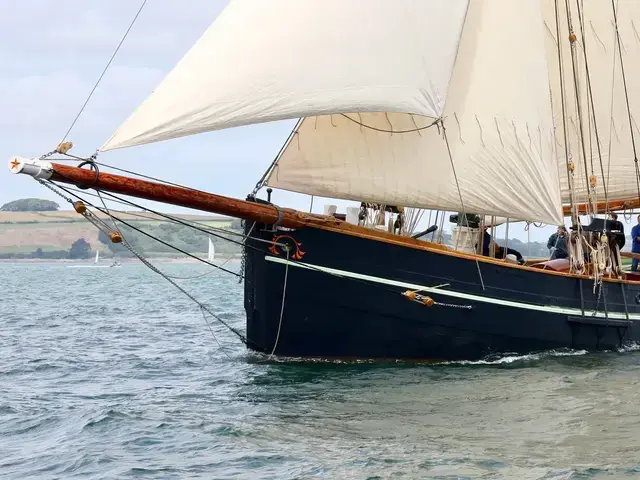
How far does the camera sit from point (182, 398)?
14.5 metres

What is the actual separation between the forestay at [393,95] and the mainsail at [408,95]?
0.07ft

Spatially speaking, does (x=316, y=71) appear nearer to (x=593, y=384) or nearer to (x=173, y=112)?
(x=173, y=112)

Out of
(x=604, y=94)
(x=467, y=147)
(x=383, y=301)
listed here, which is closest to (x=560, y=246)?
(x=604, y=94)

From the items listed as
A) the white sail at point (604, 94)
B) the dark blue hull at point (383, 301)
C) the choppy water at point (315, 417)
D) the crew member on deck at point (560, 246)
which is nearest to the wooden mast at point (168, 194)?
the dark blue hull at point (383, 301)

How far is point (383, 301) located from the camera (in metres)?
16.1

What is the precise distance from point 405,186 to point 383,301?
1709 mm

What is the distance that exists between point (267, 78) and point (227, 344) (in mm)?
9186

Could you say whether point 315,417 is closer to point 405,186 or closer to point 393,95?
point 393,95

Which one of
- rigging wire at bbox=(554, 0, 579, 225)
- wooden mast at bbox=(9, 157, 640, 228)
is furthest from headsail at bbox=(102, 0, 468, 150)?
rigging wire at bbox=(554, 0, 579, 225)

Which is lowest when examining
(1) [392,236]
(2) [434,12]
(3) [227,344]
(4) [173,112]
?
(3) [227,344]

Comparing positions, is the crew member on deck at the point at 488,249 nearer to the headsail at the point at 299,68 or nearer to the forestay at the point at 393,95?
the forestay at the point at 393,95

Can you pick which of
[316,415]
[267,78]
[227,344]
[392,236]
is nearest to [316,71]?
[267,78]

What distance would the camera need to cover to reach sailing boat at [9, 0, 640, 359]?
1419 centimetres

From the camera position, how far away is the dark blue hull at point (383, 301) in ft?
52.4
